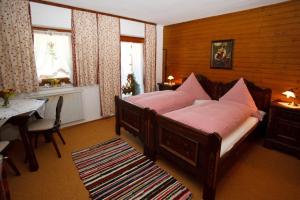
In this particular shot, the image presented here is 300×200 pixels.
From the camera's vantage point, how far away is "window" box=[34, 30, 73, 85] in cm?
358

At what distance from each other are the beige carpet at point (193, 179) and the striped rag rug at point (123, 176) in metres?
0.12

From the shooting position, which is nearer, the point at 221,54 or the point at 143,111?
the point at 143,111

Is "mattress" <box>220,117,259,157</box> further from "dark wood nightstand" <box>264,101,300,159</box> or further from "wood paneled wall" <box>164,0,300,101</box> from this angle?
"wood paneled wall" <box>164,0,300,101</box>

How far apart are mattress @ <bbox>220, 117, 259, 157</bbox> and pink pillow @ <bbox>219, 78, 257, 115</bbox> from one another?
0.28 metres

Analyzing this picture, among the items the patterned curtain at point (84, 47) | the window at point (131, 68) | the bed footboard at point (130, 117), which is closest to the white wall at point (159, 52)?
the window at point (131, 68)

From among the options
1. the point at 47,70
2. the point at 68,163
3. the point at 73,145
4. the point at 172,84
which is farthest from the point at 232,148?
the point at 47,70

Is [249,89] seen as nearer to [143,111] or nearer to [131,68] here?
[143,111]

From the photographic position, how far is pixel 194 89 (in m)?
4.25

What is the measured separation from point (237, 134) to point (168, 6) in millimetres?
2811

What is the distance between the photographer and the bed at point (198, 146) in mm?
1905

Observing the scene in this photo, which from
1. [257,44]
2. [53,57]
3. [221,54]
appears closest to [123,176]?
[53,57]

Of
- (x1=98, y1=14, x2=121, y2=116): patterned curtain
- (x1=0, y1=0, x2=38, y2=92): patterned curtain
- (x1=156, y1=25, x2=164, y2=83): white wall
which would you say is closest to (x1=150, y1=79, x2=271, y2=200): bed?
(x1=98, y1=14, x2=121, y2=116): patterned curtain

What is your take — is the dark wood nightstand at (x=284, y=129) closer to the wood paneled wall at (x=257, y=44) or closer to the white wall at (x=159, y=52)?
the wood paneled wall at (x=257, y=44)

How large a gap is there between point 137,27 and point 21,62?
2941 millimetres
